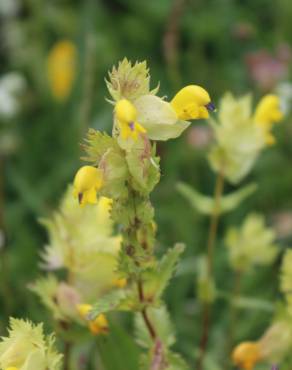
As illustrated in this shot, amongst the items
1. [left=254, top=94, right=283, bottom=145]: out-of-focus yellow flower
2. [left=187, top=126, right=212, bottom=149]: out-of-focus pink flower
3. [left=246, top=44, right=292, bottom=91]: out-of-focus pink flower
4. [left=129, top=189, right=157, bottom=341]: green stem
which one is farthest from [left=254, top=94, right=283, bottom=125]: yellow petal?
[left=246, top=44, right=292, bottom=91]: out-of-focus pink flower

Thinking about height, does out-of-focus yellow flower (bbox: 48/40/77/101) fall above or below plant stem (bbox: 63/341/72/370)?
above

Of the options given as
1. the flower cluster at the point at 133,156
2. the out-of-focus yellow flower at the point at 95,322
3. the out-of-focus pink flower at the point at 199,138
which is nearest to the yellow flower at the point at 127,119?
the flower cluster at the point at 133,156

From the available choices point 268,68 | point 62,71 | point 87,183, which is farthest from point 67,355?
point 62,71

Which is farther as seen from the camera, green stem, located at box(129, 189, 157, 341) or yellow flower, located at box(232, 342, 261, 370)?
yellow flower, located at box(232, 342, 261, 370)

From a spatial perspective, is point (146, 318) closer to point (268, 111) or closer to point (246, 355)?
point (246, 355)

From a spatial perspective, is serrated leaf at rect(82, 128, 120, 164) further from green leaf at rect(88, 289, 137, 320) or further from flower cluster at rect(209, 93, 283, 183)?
flower cluster at rect(209, 93, 283, 183)

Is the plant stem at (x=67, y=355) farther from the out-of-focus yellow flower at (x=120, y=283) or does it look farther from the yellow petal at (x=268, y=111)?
the yellow petal at (x=268, y=111)
